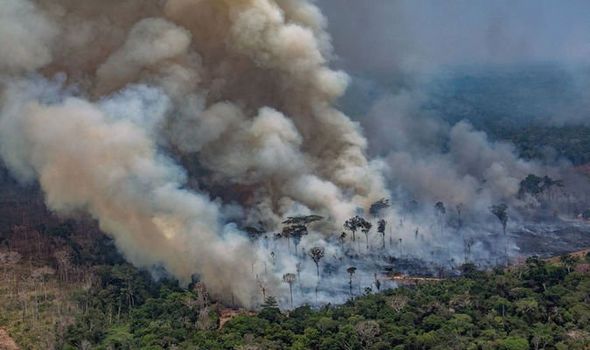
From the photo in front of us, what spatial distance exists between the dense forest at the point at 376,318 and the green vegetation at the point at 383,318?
2.2 inches

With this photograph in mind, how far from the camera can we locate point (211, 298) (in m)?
44.0

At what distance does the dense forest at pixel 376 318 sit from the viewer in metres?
34.8

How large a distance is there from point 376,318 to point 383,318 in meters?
0.39

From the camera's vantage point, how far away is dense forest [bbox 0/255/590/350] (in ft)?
114

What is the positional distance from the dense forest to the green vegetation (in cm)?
6

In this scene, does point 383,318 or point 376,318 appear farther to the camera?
point 376,318

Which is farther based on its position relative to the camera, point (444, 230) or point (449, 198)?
point (449, 198)

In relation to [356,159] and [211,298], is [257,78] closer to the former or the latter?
[356,159]

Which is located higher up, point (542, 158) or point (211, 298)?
point (542, 158)

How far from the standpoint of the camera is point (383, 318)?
125ft

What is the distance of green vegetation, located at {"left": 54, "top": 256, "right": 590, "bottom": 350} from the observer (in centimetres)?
3475

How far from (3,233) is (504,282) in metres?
39.4

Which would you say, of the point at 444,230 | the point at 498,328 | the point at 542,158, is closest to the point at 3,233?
the point at 444,230

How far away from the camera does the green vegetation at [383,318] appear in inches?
1368
